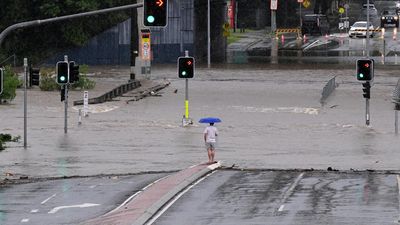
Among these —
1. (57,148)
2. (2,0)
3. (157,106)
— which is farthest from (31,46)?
(57,148)

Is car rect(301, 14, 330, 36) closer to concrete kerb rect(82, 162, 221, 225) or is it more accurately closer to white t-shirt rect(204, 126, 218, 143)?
white t-shirt rect(204, 126, 218, 143)

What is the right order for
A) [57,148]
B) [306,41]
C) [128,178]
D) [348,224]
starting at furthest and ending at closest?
[306,41] < [57,148] < [128,178] < [348,224]

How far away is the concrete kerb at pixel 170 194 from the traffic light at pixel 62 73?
15.5 m

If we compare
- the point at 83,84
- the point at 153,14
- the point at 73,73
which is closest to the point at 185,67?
the point at 73,73

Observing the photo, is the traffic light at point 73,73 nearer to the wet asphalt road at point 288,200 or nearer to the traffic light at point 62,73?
the traffic light at point 62,73

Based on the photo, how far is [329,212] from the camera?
92.7 feet

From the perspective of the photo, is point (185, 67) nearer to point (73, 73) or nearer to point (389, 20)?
point (73, 73)

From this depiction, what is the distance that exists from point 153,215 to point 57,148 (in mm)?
20437

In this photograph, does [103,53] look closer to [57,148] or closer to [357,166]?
[57,148]

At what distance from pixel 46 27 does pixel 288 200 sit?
71362 mm

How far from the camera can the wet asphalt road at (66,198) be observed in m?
28.7

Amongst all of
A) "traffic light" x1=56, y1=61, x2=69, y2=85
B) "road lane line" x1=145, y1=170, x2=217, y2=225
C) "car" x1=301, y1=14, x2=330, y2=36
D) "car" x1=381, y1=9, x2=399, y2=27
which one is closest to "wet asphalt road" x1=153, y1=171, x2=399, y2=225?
"road lane line" x1=145, y1=170, x2=217, y2=225

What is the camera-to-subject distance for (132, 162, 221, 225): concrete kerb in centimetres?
2709

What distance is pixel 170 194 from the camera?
102 ft
